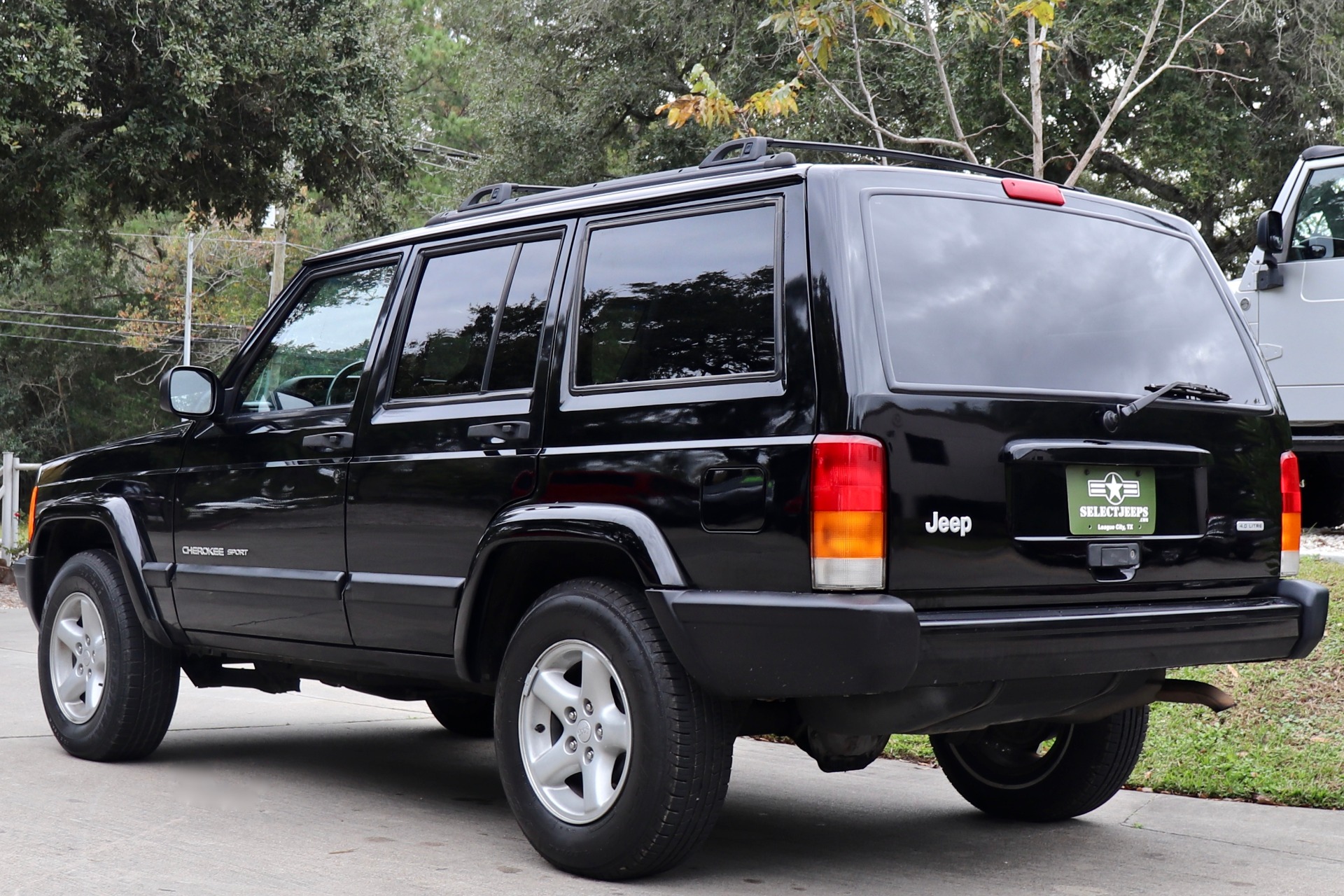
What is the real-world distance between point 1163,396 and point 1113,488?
1.19 feet

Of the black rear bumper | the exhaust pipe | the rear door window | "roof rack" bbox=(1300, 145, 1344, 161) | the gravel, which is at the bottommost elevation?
the gravel

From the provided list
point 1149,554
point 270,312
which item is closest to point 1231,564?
point 1149,554

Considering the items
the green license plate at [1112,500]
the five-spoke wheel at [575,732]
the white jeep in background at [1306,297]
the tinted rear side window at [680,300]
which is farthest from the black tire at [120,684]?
the white jeep in background at [1306,297]

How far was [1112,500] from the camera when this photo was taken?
4.00 meters

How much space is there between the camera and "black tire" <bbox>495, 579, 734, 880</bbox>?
3.87 m

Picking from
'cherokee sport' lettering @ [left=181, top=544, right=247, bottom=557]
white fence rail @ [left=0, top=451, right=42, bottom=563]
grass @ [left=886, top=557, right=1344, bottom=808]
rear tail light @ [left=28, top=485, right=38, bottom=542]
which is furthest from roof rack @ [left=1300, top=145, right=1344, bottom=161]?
white fence rail @ [left=0, top=451, right=42, bottom=563]

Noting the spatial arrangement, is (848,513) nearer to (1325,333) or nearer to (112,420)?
(1325,333)

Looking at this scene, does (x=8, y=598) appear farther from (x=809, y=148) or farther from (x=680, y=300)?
(x=680, y=300)

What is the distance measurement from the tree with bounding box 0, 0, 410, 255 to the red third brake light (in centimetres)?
1086

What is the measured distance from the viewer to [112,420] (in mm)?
48125

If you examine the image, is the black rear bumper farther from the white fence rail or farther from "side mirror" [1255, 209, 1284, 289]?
the white fence rail

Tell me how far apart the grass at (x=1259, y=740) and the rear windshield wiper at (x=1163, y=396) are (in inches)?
83.5

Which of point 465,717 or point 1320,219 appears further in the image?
point 1320,219

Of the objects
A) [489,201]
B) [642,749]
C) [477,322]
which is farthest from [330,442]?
[642,749]
